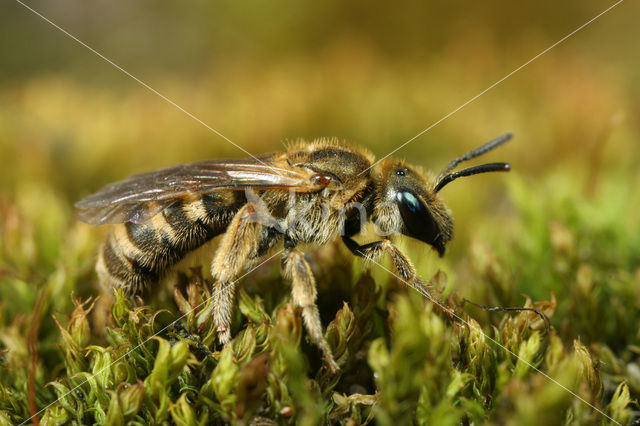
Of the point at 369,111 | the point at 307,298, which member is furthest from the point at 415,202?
the point at 369,111

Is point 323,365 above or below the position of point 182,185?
below

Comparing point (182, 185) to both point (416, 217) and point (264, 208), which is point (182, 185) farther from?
point (416, 217)

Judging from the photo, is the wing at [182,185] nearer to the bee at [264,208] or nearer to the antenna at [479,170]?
the bee at [264,208]

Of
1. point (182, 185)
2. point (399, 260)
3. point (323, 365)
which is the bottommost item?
point (323, 365)

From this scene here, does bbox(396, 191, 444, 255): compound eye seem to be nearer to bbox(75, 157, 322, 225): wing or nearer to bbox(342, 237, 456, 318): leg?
bbox(342, 237, 456, 318): leg

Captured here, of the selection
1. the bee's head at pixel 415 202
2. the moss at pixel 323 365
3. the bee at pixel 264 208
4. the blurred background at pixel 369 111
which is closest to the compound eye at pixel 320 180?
the bee at pixel 264 208

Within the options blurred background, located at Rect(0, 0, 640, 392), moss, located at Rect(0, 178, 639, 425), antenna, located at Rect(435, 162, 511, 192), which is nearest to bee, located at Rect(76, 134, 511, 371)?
antenna, located at Rect(435, 162, 511, 192)

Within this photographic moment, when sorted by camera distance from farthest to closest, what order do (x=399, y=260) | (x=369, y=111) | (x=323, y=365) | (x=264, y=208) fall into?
(x=369, y=111)
(x=264, y=208)
(x=399, y=260)
(x=323, y=365)
